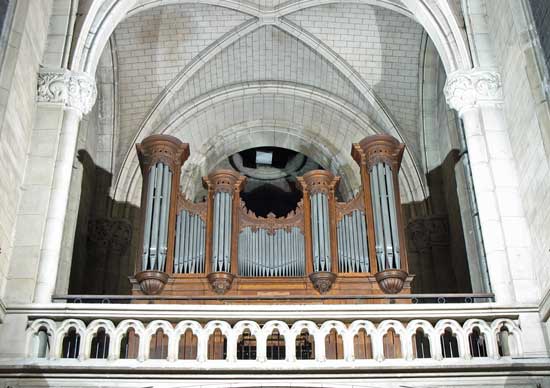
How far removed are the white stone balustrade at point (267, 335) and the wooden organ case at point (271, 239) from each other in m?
2.36

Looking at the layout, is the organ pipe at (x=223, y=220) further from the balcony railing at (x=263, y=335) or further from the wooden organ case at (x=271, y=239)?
the balcony railing at (x=263, y=335)

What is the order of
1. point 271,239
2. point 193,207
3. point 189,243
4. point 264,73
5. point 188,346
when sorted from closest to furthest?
point 188,346
point 189,243
point 271,239
point 193,207
point 264,73

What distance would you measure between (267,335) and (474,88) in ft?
16.3

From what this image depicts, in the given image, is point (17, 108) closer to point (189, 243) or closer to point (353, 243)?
point (189, 243)

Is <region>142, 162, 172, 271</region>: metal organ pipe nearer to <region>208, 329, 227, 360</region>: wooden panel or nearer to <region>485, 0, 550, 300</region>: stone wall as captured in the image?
<region>208, 329, 227, 360</region>: wooden panel

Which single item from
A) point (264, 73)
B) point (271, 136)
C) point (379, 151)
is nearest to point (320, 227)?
point (379, 151)

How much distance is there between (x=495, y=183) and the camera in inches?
483

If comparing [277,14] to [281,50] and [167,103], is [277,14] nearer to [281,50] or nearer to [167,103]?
[281,50]

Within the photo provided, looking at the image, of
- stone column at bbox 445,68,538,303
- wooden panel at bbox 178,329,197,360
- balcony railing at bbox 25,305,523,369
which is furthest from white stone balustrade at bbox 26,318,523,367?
wooden panel at bbox 178,329,197,360

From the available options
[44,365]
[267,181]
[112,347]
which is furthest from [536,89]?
[267,181]

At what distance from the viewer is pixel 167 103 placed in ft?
58.8

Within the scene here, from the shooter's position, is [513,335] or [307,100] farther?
[307,100]

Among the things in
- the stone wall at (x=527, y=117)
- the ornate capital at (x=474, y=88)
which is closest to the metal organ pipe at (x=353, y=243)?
the ornate capital at (x=474, y=88)

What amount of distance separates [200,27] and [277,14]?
156cm
